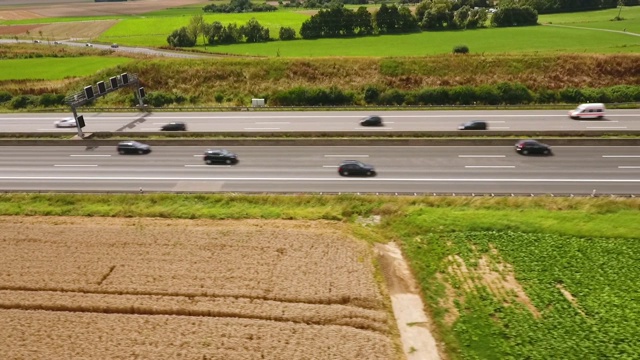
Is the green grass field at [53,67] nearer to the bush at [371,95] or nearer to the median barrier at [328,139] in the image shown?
the median barrier at [328,139]

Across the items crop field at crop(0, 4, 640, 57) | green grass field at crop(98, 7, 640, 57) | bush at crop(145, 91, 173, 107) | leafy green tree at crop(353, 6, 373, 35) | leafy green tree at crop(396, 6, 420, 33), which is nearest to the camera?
bush at crop(145, 91, 173, 107)

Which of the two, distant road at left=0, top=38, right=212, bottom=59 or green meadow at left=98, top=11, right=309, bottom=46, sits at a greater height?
green meadow at left=98, top=11, right=309, bottom=46

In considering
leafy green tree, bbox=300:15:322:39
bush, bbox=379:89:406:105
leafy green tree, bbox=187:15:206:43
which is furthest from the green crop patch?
bush, bbox=379:89:406:105

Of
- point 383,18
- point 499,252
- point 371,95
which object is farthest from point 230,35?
point 499,252

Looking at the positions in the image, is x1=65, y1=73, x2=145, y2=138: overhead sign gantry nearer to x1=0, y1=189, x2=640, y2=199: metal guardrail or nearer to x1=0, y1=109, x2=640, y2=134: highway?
x1=0, y1=109, x2=640, y2=134: highway

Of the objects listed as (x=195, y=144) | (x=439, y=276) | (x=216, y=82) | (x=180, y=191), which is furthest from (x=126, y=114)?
(x=439, y=276)

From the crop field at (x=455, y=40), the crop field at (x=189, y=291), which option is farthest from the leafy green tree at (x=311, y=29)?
the crop field at (x=189, y=291)

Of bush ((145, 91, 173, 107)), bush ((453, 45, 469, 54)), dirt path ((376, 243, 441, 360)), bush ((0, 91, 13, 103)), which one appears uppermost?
bush ((453, 45, 469, 54))
